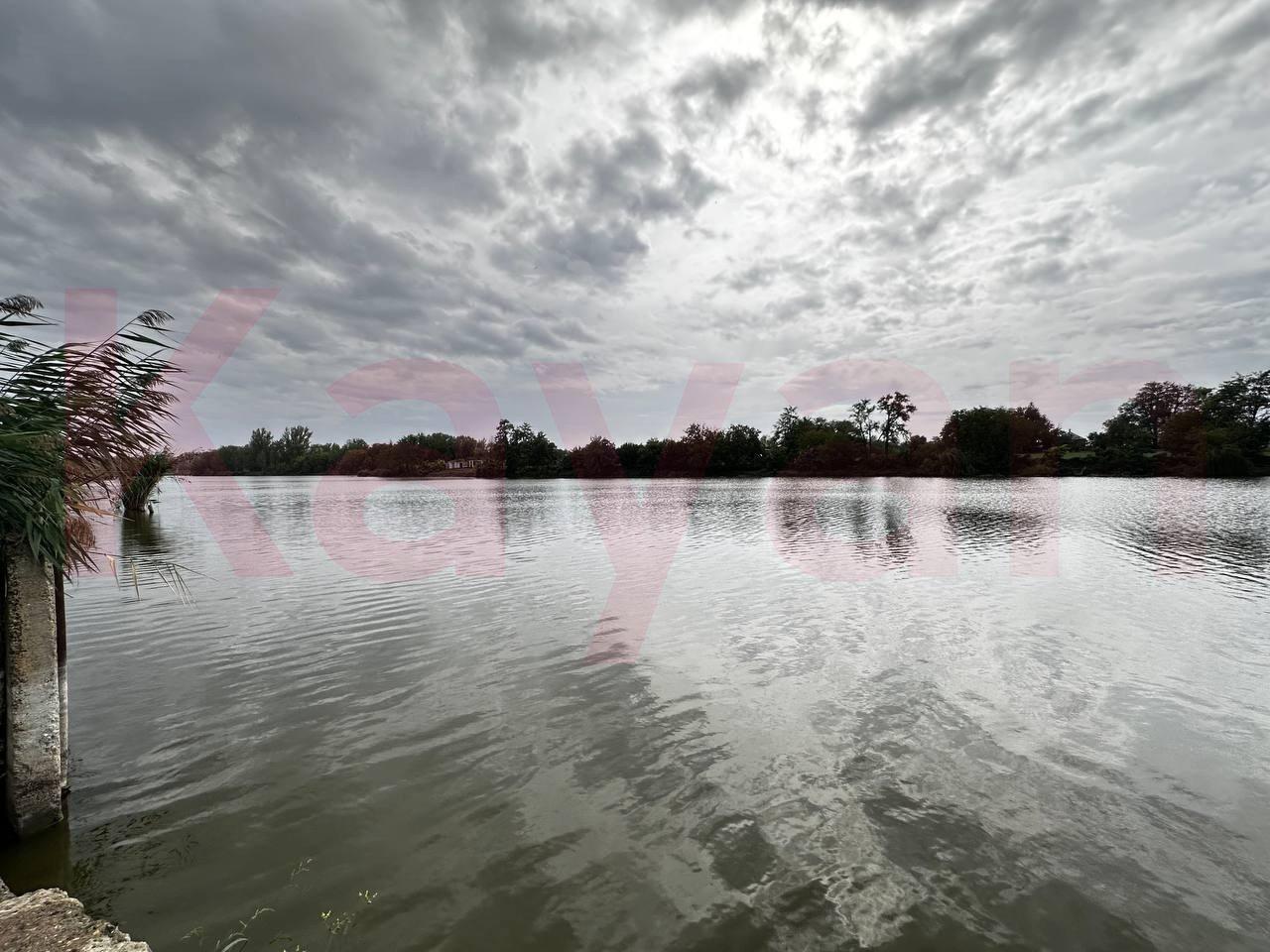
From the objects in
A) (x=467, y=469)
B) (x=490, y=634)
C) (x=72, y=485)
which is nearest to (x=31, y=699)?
(x=72, y=485)

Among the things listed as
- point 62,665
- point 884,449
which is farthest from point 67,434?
point 884,449

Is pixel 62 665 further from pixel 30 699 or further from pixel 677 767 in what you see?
pixel 677 767

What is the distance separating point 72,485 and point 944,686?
11.5m

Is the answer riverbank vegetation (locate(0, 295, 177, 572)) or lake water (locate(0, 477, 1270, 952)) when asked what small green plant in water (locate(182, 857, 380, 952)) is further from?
riverbank vegetation (locate(0, 295, 177, 572))

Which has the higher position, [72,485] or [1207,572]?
[72,485]

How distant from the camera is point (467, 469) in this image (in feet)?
504

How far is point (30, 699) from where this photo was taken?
498cm

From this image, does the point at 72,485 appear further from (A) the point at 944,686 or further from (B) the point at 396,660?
(A) the point at 944,686

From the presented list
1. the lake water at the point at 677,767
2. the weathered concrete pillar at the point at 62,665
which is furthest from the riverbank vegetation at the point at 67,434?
the lake water at the point at 677,767

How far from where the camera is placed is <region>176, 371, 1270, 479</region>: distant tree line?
3748 inches

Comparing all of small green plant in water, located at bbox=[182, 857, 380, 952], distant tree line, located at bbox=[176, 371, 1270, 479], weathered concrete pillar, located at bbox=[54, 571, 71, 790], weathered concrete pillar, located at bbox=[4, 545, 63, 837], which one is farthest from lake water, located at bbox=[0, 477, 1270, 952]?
distant tree line, located at bbox=[176, 371, 1270, 479]

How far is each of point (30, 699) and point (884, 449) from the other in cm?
14965

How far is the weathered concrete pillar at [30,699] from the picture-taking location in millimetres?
4914

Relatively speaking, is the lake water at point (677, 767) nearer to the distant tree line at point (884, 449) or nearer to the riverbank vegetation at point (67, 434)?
the riverbank vegetation at point (67, 434)
